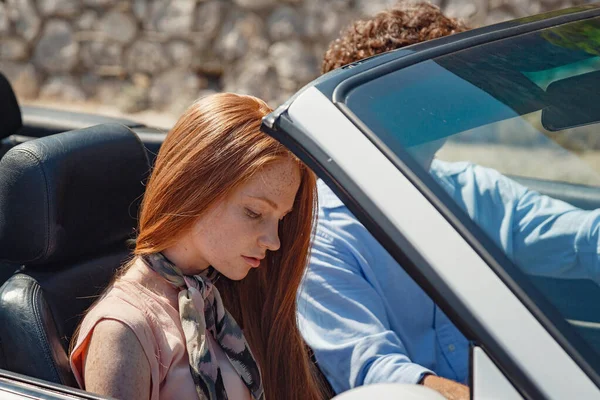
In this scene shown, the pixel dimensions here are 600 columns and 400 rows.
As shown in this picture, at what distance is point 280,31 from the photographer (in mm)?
6930

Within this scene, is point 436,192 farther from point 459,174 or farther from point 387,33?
point 387,33

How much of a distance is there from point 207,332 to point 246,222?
0.85 feet

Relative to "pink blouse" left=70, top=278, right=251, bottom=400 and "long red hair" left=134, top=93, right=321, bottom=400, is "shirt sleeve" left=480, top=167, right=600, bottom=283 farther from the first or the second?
"pink blouse" left=70, top=278, right=251, bottom=400

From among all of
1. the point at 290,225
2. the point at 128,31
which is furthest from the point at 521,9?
the point at 290,225

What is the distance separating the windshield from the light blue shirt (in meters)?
0.08

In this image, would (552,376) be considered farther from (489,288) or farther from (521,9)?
(521,9)

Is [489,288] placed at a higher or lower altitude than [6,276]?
higher

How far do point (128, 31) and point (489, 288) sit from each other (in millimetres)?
6411

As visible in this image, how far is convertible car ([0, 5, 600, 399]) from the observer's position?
1253 millimetres

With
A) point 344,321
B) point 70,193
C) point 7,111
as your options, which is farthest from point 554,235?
point 7,111

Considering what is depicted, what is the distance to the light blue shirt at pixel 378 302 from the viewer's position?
202cm

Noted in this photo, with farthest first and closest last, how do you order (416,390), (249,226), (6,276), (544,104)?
(6,276) → (249,226) → (544,104) → (416,390)

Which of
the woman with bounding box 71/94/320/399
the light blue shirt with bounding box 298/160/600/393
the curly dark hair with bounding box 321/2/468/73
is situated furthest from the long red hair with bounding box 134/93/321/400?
the curly dark hair with bounding box 321/2/468/73

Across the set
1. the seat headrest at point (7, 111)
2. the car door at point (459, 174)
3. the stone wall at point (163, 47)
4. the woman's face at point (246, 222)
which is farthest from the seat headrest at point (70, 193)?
the stone wall at point (163, 47)
